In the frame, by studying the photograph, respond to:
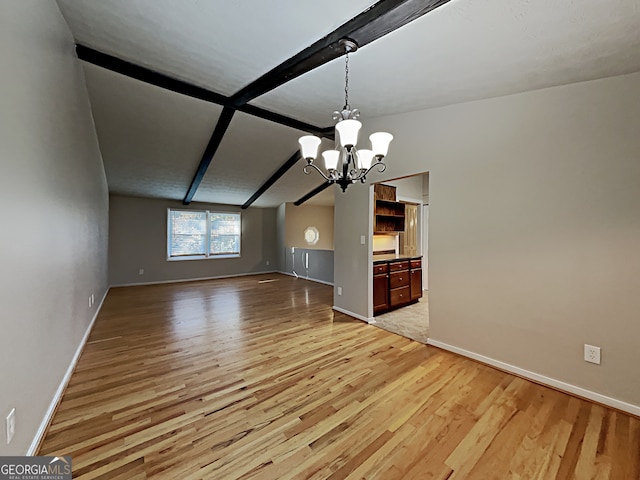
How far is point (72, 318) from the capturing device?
2.53m

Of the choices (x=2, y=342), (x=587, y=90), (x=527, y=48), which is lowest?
(x=2, y=342)

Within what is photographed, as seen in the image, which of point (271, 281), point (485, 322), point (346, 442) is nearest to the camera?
point (346, 442)

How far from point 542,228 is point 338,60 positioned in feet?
7.79

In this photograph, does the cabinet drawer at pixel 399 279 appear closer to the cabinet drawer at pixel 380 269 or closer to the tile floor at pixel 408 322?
the cabinet drawer at pixel 380 269

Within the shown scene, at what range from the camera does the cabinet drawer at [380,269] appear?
4.16 meters

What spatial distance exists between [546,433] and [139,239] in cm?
832

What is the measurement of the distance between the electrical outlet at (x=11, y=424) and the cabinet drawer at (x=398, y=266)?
4.11 meters

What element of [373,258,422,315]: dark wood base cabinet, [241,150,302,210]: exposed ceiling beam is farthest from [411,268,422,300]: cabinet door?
[241,150,302,210]: exposed ceiling beam

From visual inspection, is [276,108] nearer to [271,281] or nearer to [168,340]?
[168,340]

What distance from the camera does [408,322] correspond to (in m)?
4.00

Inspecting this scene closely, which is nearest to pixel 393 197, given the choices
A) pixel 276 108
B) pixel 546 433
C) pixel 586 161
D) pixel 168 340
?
pixel 276 108

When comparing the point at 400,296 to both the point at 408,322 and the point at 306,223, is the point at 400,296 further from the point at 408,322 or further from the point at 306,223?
the point at 306,223

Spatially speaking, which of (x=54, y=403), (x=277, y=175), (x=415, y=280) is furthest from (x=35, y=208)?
(x=277, y=175)

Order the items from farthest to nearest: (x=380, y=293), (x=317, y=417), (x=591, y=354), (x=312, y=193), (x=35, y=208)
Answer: (x=312, y=193)
(x=380, y=293)
(x=591, y=354)
(x=317, y=417)
(x=35, y=208)
